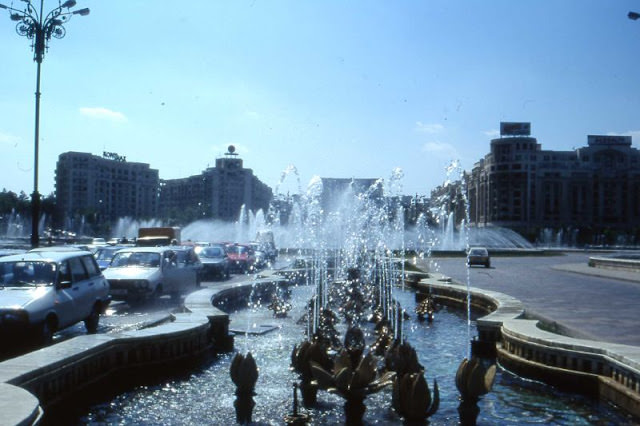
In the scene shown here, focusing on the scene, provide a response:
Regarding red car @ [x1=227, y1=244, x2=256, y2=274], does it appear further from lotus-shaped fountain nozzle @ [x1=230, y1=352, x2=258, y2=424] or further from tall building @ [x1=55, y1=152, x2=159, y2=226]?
tall building @ [x1=55, y1=152, x2=159, y2=226]

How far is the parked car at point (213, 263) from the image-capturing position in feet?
88.7

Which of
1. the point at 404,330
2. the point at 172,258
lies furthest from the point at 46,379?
the point at 172,258

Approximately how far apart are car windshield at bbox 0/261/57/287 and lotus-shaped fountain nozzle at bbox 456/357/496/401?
7.73 meters

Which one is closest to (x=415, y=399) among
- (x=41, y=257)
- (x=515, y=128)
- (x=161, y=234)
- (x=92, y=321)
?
(x=41, y=257)

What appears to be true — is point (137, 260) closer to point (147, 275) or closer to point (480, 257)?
point (147, 275)

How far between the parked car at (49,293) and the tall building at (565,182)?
130150 mm

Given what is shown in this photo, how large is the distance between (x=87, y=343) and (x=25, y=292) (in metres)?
3.58

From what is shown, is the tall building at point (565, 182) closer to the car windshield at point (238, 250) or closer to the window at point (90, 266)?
the car windshield at point (238, 250)

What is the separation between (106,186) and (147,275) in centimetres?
14960

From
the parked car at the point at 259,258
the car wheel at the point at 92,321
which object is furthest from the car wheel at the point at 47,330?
the parked car at the point at 259,258

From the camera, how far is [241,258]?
1299 inches

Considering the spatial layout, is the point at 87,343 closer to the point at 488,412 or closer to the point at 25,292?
the point at 25,292

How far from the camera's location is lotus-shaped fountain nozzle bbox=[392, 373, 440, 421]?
5.86 meters

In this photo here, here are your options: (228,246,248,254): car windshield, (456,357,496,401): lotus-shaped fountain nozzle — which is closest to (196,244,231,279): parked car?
(228,246,248,254): car windshield
